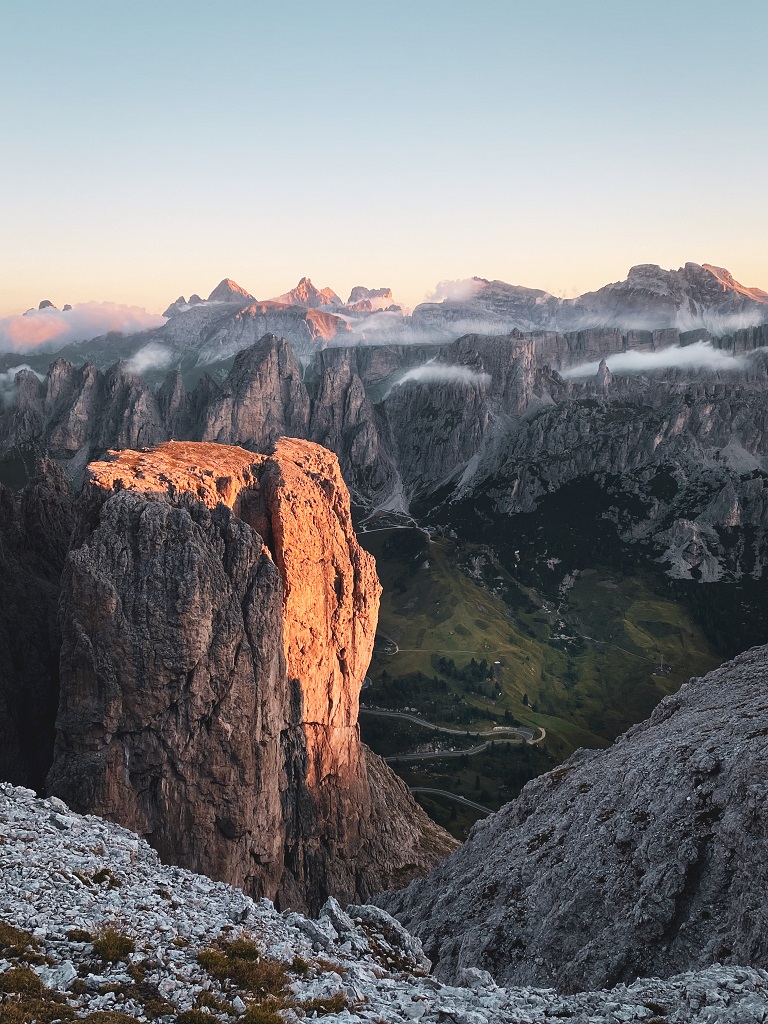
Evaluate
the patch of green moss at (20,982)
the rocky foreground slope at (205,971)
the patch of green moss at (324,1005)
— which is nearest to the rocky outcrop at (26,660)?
the rocky foreground slope at (205,971)

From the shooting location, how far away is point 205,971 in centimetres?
3297

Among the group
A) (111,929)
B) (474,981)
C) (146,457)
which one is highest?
(146,457)

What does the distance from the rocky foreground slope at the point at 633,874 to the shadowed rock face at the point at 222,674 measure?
1155 inches

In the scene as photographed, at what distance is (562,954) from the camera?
54156 millimetres

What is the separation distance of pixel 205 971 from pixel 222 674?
193ft

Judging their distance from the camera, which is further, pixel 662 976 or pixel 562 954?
pixel 562 954

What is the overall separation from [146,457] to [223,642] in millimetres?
33717

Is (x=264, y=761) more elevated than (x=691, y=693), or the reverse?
(x=691, y=693)

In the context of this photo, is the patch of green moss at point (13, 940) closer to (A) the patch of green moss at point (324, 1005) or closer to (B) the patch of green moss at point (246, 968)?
(B) the patch of green moss at point (246, 968)

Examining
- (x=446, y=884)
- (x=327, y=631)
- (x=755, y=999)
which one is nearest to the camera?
(x=755, y=999)

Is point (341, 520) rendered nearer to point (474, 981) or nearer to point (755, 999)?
point (474, 981)

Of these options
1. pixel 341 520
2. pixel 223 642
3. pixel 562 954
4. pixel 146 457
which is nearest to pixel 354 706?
pixel 341 520

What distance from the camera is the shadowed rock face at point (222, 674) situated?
266ft

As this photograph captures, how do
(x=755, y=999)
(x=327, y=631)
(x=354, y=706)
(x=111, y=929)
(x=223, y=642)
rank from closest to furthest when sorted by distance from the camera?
(x=755, y=999) → (x=111, y=929) → (x=223, y=642) → (x=327, y=631) → (x=354, y=706)
